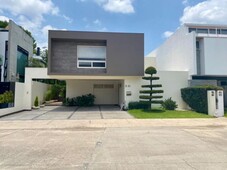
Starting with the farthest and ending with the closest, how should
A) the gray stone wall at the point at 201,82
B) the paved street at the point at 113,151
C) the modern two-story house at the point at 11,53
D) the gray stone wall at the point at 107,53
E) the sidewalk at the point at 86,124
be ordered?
the modern two-story house at the point at 11,53 < the gray stone wall at the point at 201,82 < the gray stone wall at the point at 107,53 < the sidewalk at the point at 86,124 < the paved street at the point at 113,151

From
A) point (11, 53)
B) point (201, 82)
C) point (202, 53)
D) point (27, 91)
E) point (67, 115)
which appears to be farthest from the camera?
point (11, 53)

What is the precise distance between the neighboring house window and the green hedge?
7.69 metres

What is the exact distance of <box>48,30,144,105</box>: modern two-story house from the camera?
16688 mm

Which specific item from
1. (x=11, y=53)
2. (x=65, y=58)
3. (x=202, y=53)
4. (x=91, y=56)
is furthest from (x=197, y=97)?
(x=11, y=53)

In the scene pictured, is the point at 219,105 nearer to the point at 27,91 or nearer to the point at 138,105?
the point at 138,105

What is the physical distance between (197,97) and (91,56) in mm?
9502

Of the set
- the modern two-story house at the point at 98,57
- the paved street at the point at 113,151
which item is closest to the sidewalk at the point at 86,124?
the paved street at the point at 113,151

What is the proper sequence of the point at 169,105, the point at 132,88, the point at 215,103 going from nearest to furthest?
the point at 215,103, the point at 169,105, the point at 132,88

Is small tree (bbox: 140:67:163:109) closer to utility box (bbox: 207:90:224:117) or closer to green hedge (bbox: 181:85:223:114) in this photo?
green hedge (bbox: 181:85:223:114)

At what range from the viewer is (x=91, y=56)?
1758cm

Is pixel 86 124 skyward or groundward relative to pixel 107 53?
groundward

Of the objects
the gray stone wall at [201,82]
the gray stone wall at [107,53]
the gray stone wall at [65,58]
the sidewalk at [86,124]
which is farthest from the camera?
the gray stone wall at [201,82]

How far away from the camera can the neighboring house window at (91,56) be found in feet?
57.3

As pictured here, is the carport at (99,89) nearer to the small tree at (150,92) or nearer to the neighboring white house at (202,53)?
the small tree at (150,92)
